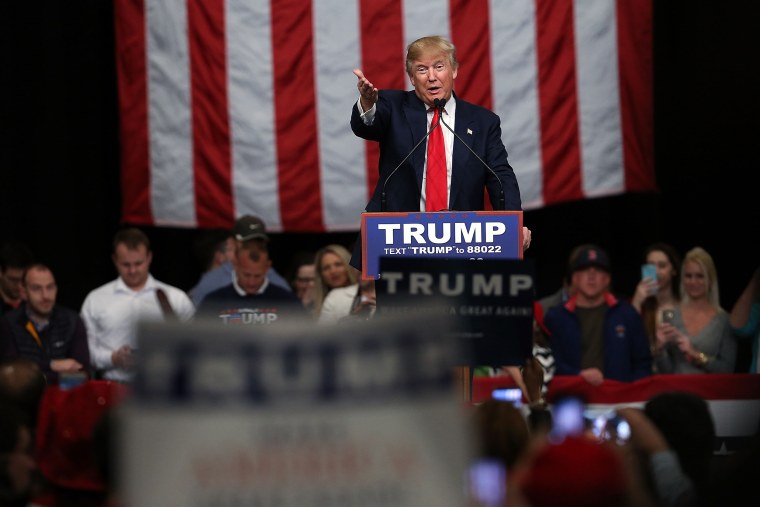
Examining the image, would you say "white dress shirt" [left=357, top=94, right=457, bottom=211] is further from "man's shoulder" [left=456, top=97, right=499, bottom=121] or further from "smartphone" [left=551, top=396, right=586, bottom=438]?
"smartphone" [left=551, top=396, right=586, bottom=438]

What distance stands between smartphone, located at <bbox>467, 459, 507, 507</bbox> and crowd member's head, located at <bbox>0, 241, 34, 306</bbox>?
5494 mm

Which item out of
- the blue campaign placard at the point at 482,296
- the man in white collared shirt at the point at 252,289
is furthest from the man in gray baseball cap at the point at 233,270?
the blue campaign placard at the point at 482,296

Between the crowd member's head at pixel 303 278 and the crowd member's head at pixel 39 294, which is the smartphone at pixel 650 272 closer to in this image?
the crowd member's head at pixel 303 278

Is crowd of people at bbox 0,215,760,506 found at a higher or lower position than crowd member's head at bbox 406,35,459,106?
lower

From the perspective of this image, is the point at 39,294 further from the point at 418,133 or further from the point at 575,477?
the point at 575,477

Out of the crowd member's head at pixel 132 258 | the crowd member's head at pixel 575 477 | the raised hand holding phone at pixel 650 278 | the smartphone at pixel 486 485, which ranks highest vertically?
the crowd member's head at pixel 132 258

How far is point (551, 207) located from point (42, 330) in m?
3.51

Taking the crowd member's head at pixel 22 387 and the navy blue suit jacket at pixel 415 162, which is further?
the navy blue suit jacket at pixel 415 162

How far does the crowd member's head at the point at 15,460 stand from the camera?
93.0 inches

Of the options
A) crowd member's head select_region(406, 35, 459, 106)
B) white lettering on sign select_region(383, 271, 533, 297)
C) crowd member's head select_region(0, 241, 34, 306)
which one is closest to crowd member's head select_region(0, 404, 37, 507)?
white lettering on sign select_region(383, 271, 533, 297)

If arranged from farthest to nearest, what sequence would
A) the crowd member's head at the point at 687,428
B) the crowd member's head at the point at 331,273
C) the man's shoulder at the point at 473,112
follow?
the crowd member's head at the point at 331,273
the man's shoulder at the point at 473,112
the crowd member's head at the point at 687,428

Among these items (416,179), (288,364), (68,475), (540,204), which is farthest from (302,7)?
(288,364)

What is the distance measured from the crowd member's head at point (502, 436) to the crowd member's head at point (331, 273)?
4.18 metres

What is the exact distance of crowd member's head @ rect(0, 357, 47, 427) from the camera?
3.28 meters
